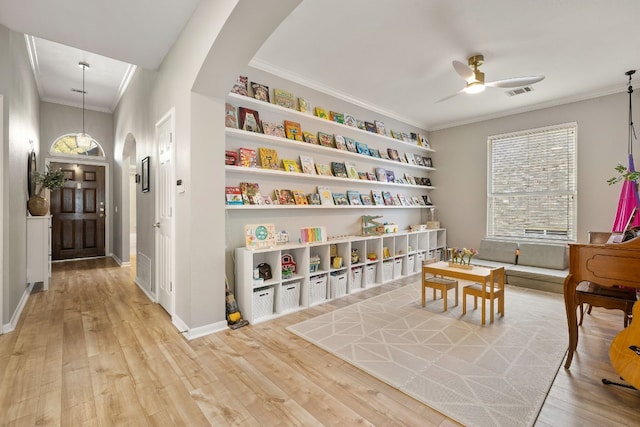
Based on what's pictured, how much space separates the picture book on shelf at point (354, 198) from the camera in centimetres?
450

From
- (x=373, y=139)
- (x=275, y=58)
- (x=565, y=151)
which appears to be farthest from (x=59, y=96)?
(x=565, y=151)

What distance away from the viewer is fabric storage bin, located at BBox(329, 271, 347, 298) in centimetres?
375

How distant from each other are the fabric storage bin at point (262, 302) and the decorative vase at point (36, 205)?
130 inches

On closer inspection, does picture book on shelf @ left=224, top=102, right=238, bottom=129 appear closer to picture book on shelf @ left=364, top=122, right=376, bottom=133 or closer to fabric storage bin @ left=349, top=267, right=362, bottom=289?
picture book on shelf @ left=364, top=122, right=376, bottom=133

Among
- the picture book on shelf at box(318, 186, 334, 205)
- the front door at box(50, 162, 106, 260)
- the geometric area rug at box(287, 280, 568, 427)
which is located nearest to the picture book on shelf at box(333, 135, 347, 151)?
the picture book on shelf at box(318, 186, 334, 205)

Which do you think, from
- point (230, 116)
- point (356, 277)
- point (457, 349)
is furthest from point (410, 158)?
point (457, 349)

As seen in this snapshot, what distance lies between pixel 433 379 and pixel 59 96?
297 inches

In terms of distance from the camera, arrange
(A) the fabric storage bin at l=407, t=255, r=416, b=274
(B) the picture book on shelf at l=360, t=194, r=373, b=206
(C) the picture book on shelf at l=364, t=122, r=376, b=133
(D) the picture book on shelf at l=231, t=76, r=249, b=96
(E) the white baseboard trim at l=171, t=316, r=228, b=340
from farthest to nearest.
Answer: (A) the fabric storage bin at l=407, t=255, r=416, b=274 < (C) the picture book on shelf at l=364, t=122, r=376, b=133 < (B) the picture book on shelf at l=360, t=194, r=373, b=206 < (D) the picture book on shelf at l=231, t=76, r=249, b=96 < (E) the white baseboard trim at l=171, t=316, r=228, b=340

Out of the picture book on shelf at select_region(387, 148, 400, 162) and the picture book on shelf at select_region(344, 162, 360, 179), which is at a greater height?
the picture book on shelf at select_region(387, 148, 400, 162)

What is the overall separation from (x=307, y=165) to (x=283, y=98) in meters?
0.89

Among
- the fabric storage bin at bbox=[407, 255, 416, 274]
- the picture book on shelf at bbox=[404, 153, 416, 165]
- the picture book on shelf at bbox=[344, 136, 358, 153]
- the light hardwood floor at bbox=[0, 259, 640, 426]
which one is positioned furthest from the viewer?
the picture book on shelf at bbox=[404, 153, 416, 165]

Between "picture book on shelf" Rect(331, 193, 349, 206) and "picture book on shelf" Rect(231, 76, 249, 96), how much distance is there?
181 centimetres

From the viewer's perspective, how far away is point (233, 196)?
3.17 meters

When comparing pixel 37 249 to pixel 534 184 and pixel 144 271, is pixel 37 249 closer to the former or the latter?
pixel 144 271
